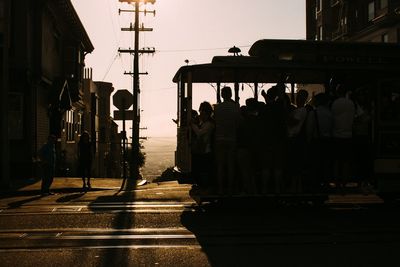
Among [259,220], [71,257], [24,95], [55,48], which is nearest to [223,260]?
[71,257]

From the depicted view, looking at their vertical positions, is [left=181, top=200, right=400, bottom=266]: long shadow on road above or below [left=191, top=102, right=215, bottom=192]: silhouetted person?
below

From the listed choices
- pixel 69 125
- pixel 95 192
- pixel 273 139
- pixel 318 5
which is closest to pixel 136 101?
pixel 69 125

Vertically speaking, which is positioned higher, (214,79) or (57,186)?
(214,79)

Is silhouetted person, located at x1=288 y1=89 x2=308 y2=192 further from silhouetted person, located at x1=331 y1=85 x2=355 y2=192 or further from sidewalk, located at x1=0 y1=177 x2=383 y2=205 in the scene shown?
sidewalk, located at x1=0 y1=177 x2=383 y2=205

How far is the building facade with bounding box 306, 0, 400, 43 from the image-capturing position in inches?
1629

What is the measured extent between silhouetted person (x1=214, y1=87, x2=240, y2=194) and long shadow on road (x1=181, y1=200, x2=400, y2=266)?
2.46ft

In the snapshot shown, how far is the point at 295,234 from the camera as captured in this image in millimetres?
8766

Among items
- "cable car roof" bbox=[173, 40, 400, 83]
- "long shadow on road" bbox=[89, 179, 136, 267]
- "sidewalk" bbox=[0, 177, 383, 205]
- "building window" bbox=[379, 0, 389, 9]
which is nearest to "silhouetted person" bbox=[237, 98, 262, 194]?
"cable car roof" bbox=[173, 40, 400, 83]

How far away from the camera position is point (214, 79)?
42.4 ft

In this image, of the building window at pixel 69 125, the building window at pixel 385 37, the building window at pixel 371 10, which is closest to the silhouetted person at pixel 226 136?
the building window at pixel 69 125

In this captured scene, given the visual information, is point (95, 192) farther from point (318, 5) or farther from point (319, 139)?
point (318, 5)

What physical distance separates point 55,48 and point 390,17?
2340 centimetres

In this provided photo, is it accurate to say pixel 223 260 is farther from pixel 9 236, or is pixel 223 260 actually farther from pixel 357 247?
pixel 9 236

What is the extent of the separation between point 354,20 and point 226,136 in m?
40.9
